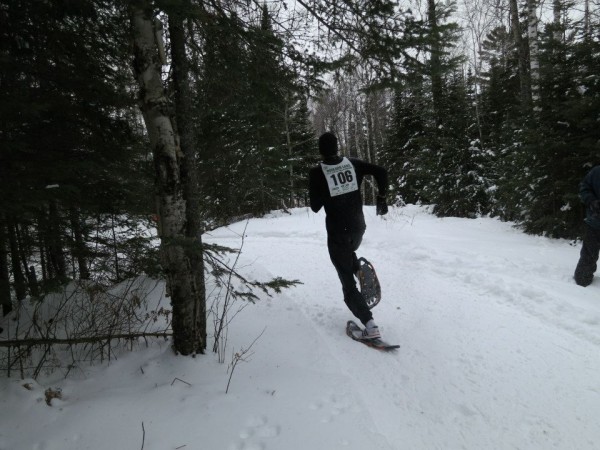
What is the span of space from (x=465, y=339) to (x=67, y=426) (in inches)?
138

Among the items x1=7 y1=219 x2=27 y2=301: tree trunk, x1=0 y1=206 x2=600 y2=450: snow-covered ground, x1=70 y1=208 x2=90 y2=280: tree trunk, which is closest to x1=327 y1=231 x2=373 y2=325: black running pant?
x1=0 y1=206 x2=600 y2=450: snow-covered ground

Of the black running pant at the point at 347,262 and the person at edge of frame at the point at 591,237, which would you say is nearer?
the black running pant at the point at 347,262

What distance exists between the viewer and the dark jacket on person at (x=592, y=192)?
4.90 meters

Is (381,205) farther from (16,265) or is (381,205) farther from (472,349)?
(16,265)

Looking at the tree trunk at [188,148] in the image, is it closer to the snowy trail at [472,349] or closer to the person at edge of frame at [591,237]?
the snowy trail at [472,349]

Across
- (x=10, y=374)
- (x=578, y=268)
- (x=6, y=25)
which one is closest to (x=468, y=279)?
(x=578, y=268)

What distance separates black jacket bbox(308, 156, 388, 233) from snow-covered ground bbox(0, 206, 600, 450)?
1.20 m

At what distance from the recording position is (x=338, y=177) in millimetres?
3623

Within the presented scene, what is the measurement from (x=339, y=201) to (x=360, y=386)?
1790 mm

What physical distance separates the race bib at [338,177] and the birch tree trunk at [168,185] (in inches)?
59.3

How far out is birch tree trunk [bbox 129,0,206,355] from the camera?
260cm

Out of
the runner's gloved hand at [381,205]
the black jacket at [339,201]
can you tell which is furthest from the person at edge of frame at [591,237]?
the black jacket at [339,201]

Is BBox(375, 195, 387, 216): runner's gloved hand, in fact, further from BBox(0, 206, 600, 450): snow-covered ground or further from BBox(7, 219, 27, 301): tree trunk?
BBox(7, 219, 27, 301): tree trunk

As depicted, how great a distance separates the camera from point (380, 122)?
2897cm
